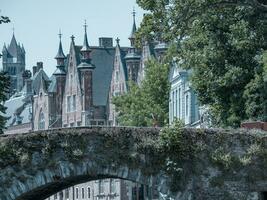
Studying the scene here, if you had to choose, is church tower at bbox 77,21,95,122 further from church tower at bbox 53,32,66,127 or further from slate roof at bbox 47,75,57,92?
slate roof at bbox 47,75,57,92

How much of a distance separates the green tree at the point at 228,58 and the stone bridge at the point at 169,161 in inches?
688

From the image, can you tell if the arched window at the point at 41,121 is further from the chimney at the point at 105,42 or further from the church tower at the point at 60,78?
the chimney at the point at 105,42

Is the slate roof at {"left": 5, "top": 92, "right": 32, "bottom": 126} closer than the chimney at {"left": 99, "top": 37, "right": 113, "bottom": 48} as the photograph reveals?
No

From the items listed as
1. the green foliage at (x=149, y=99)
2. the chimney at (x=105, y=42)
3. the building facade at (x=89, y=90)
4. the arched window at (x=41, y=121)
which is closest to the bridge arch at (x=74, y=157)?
the green foliage at (x=149, y=99)

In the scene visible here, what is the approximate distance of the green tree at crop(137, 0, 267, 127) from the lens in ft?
207

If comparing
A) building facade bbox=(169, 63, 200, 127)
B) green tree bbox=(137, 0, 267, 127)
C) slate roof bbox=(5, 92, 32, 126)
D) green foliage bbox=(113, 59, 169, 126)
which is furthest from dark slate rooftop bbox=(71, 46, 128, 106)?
green tree bbox=(137, 0, 267, 127)

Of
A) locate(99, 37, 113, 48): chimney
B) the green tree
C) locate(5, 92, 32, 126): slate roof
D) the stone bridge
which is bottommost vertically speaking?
the stone bridge

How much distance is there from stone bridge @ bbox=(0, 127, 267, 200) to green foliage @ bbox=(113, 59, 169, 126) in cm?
5973

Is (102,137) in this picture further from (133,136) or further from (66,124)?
(66,124)

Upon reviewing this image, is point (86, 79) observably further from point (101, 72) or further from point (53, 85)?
point (53, 85)

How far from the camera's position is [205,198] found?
43.8 metres

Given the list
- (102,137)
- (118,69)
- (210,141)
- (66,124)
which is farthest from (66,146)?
(66,124)

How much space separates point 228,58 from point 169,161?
71.4ft

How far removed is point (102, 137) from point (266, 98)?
68.3 ft
